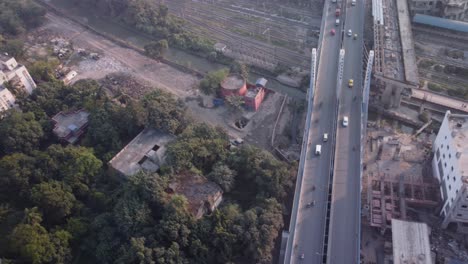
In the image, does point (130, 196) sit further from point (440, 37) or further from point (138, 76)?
point (440, 37)

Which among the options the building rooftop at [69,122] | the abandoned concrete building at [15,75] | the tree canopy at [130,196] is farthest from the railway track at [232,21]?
the building rooftop at [69,122]

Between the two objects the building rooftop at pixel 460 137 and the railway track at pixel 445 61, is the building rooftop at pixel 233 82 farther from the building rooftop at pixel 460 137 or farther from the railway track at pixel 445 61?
the railway track at pixel 445 61

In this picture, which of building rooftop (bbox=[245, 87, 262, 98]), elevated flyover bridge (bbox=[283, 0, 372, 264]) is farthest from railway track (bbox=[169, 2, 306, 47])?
building rooftop (bbox=[245, 87, 262, 98])

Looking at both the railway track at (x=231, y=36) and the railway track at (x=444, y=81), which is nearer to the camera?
the railway track at (x=444, y=81)

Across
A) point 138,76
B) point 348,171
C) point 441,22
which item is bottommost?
point 348,171

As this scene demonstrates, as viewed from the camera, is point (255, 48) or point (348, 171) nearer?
point (348, 171)

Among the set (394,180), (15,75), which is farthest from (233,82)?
(15,75)
